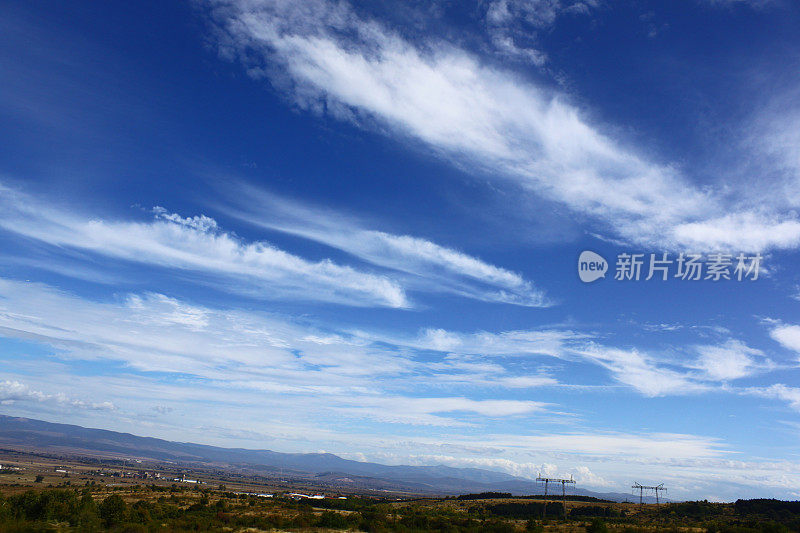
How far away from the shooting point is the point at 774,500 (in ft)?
351

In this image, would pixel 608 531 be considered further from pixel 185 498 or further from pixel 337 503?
pixel 185 498

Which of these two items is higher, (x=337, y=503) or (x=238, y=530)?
(x=238, y=530)

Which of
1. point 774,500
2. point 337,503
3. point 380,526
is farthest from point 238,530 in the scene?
point 774,500

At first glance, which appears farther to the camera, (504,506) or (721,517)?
(504,506)

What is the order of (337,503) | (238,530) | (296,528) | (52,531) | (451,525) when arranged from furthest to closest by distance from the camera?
(337,503), (451,525), (296,528), (238,530), (52,531)

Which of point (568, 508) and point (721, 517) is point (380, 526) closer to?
point (721, 517)

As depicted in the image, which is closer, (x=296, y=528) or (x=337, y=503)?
(x=296, y=528)

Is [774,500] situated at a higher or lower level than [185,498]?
higher

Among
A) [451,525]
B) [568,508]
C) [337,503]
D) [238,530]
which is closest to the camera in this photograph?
[238,530]

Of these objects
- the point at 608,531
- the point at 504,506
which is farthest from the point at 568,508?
the point at 608,531

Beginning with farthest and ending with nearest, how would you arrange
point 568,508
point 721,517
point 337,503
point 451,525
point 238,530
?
point 568,508
point 337,503
point 721,517
point 451,525
point 238,530

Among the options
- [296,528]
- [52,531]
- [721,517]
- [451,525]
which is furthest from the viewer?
[721,517]

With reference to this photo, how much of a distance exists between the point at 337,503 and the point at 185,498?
31.8m

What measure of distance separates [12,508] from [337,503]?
63.9 meters
